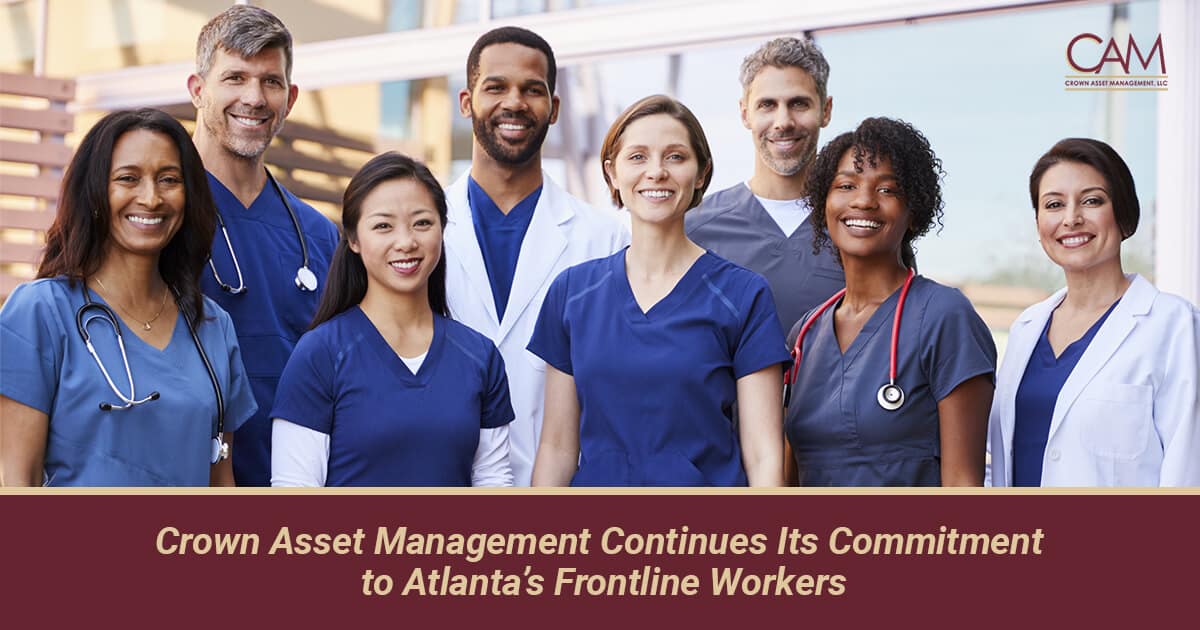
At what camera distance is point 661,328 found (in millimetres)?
2311

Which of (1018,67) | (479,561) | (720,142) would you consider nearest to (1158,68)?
(1018,67)

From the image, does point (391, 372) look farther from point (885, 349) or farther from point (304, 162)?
point (304, 162)

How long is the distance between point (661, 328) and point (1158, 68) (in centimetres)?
264

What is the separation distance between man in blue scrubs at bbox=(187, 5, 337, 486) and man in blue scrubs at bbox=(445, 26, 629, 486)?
0.35m

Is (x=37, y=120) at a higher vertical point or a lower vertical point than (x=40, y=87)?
lower

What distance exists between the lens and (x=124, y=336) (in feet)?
7.34

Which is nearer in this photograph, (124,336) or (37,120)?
(124,336)

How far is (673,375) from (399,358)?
524mm

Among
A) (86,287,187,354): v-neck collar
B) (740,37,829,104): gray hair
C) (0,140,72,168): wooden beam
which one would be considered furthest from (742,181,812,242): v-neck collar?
(0,140,72,168): wooden beam

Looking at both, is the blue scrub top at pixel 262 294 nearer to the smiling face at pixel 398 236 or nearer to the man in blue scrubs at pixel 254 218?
the man in blue scrubs at pixel 254 218

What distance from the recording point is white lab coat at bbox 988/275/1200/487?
7.76 feet

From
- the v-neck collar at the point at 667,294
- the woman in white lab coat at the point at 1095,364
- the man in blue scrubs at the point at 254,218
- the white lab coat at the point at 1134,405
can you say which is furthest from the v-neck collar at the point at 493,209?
the white lab coat at the point at 1134,405

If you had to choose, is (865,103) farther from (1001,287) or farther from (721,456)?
(721,456)

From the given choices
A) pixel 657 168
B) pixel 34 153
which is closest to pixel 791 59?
pixel 657 168
